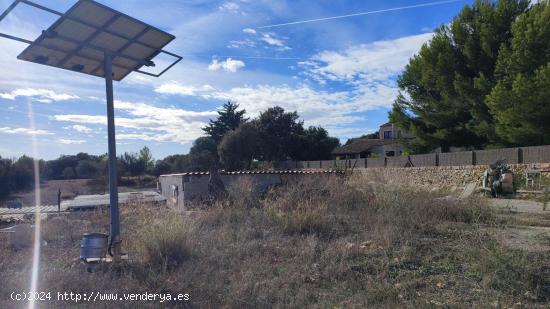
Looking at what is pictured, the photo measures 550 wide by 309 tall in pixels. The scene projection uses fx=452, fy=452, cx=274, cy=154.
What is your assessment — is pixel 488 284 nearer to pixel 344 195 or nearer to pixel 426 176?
pixel 344 195

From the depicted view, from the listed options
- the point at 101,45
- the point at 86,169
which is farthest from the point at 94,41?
the point at 86,169

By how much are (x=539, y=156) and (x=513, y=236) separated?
1318cm

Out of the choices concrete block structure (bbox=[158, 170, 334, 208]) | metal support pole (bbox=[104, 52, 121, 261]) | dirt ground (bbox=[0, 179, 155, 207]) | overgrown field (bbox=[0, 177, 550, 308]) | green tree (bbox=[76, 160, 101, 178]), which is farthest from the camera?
green tree (bbox=[76, 160, 101, 178])

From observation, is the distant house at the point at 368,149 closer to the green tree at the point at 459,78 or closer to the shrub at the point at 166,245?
the green tree at the point at 459,78

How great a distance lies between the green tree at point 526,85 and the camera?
70.0ft

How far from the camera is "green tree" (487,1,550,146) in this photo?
840 inches

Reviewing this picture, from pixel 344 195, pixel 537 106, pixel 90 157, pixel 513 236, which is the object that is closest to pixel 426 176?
pixel 537 106

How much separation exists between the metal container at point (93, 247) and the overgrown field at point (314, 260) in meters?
0.19

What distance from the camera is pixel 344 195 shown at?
10.4m

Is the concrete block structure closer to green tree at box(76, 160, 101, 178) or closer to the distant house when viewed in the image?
green tree at box(76, 160, 101, 178)

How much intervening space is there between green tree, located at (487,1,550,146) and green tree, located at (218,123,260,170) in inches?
1148

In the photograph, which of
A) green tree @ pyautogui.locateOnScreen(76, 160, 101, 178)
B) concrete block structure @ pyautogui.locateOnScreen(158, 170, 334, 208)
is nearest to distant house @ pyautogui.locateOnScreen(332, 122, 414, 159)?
green tree @ pyautogui.locateOnScreen(76, 160, 101, 178)

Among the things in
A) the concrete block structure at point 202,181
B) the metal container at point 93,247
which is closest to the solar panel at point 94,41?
the metal container at point 93,247

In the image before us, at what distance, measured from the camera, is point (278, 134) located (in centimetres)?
5331
